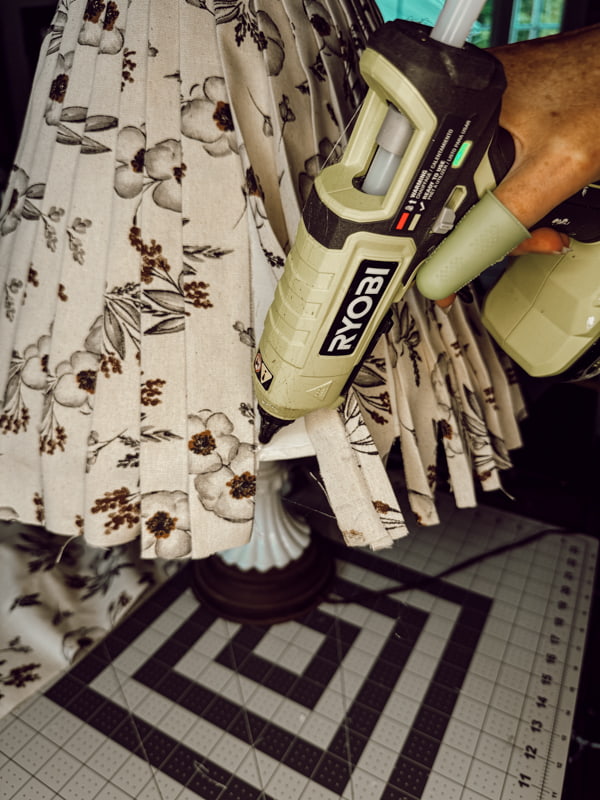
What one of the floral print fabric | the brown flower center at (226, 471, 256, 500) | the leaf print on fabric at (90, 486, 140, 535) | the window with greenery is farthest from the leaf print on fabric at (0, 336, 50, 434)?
the window with greenery

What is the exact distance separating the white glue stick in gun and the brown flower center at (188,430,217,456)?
8 cm

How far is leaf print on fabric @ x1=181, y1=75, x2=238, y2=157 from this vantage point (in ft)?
1.80

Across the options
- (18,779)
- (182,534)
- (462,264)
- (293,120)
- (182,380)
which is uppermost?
(293,120)

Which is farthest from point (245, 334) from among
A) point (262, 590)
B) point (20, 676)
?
point (20, 676)

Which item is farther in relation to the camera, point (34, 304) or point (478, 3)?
point (34, 304)

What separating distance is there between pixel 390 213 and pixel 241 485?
31 centimetres

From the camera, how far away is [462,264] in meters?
0.50

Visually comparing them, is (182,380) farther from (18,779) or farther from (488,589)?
(488,589)

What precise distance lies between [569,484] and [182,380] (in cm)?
85

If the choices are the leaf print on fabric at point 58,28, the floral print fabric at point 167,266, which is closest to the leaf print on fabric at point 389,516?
the floral print fabric at point 167,266

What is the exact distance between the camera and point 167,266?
0.56 meters

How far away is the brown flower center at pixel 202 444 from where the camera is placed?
1.94 ft

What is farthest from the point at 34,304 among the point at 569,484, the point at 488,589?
the point at 569,484

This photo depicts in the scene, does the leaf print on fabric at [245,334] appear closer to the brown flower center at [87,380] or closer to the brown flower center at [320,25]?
the brown flower center at [87,380]
